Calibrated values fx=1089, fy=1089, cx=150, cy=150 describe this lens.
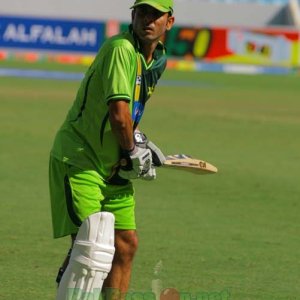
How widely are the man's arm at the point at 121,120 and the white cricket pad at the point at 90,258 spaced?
1.62ft

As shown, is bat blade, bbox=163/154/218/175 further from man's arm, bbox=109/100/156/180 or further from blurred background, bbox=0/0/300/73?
blurred background, bbox=0/0/300/73

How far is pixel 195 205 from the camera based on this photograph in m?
10.9

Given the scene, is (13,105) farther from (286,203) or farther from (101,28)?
(101,28)

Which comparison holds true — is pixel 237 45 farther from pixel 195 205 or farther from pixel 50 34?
pixel 195 205

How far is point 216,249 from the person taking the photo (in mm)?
8648

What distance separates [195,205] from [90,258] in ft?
19.0

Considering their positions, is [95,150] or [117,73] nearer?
[117,73]

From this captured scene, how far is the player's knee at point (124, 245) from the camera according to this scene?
5.90m

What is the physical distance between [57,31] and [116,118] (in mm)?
29978

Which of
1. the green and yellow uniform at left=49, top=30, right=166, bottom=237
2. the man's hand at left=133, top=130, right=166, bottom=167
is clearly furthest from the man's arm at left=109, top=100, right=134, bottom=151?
the man's hand at left=133, top=130, right=166, bottom=167

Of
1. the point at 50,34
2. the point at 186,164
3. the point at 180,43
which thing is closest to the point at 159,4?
the point at 186,164

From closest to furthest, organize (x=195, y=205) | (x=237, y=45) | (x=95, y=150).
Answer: (x=95, y=150) → (x=195, y=205) → (x=237, y=45)

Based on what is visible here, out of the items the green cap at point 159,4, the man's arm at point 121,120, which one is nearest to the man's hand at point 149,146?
the man's arm at point 121,120

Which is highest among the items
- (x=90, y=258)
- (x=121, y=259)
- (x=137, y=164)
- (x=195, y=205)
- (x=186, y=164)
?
(x=137, y=164)
